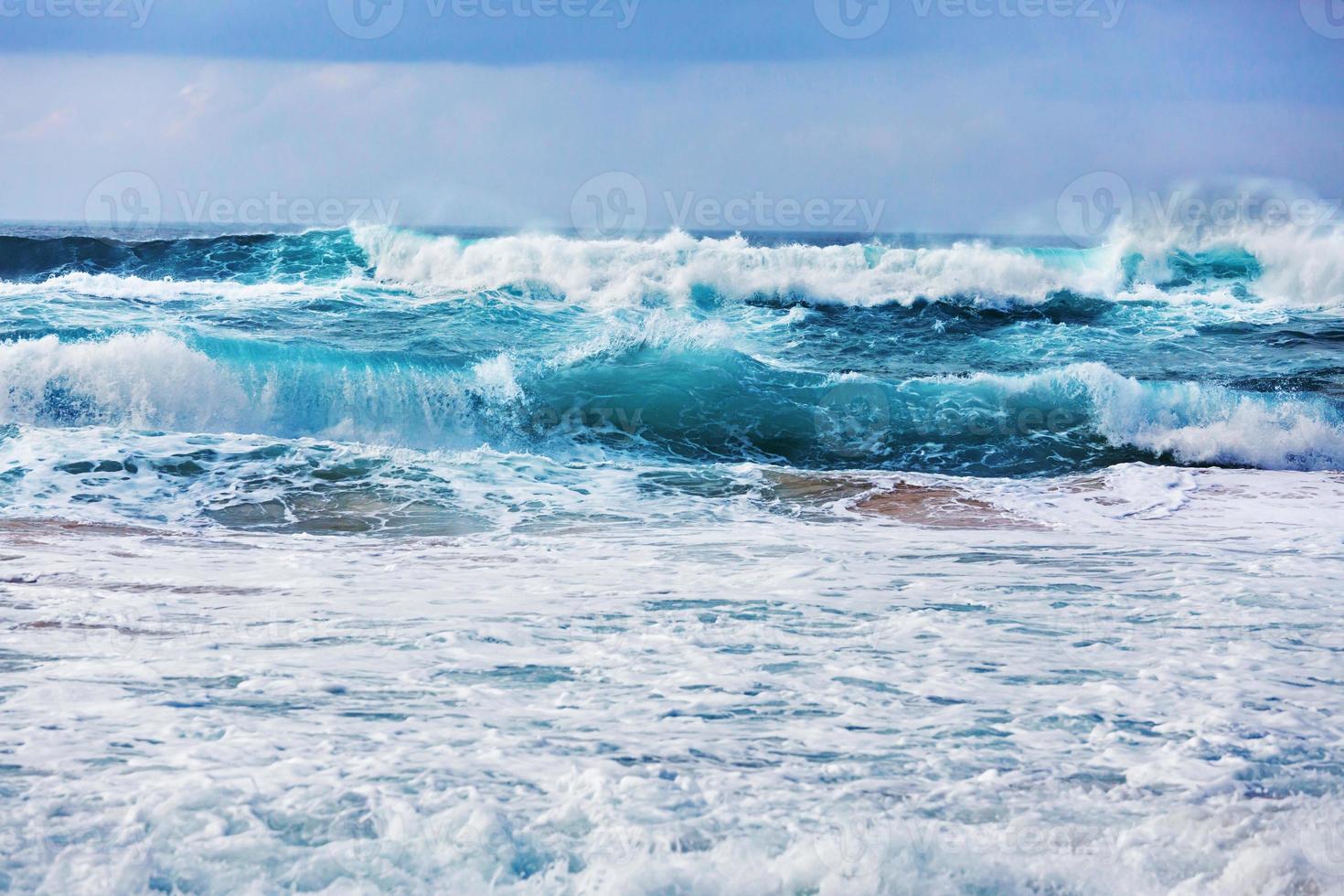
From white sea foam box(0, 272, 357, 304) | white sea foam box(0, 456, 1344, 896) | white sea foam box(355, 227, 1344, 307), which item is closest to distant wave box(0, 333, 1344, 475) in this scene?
white sea foam box(0, 456, 1344, 896)

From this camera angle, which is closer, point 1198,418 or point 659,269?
point 1198,418

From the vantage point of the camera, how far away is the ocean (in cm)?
298

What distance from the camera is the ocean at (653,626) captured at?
2984 mm

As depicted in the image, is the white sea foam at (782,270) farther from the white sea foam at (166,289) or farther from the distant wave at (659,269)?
the white sea foam at (166,289)

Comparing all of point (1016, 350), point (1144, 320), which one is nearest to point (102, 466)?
point (1016, 350)

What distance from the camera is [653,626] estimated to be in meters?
4.87

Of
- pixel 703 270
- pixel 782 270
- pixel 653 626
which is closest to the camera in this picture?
pixel 653 626

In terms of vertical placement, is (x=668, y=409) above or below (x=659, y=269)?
below

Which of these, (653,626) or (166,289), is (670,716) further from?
(166,289)

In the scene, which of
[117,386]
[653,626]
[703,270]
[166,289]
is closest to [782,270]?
[703,270]

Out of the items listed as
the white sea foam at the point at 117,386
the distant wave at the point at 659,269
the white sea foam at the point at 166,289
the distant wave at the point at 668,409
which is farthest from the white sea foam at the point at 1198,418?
the white sea foam at the point at 166,289

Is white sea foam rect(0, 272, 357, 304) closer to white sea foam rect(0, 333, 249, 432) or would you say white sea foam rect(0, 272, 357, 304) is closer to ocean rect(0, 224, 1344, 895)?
ocean rect(0, 224, 1344, 895)

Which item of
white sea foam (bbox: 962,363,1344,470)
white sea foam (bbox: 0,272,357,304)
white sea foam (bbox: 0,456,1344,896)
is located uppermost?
white sea foam (bbox: 0,272,357,304)

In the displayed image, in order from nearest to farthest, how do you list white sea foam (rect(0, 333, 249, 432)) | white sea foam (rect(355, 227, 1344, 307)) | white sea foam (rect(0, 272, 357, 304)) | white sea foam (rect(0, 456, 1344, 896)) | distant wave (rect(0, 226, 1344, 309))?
white sea foam (rect(0, 456, 1344, 896))
white sea foam (rect(0, 333, 249, 432))
white sea foam (rect(0, 272, 357, 304))
distant wave (rect(0, 226, 1344, 309))
white sea foam (rect(355, 227, 1344, 307))
